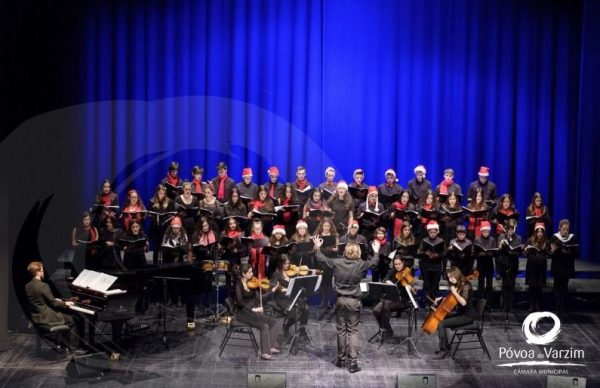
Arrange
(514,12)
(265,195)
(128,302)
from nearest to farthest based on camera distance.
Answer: (128,302) → (265,195) → (514,12)

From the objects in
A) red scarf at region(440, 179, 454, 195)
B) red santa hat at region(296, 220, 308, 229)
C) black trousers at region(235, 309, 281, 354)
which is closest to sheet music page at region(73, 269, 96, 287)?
black trousers at region(235, 309, 281, 354)

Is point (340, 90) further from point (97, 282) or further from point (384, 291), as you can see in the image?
point (97, 282)

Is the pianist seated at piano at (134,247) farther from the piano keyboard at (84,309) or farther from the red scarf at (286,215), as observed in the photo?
the red scarf at (286,215)

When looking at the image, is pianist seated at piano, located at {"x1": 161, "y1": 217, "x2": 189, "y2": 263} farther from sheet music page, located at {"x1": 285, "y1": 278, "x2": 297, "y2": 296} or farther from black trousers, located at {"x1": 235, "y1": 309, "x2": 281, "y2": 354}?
sheet music page, located at {"x1": 285, "y1": 278, "x2": 297, "y2": 296}

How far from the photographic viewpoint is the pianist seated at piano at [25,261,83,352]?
35.7 feet

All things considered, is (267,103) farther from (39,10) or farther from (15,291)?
(15,291)

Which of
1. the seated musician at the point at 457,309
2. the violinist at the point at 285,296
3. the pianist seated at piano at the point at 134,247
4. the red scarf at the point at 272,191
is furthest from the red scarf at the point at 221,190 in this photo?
the seated musician at the point at 457,309

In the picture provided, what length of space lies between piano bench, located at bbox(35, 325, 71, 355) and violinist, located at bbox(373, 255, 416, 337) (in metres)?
4.22

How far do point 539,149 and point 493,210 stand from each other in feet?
9.84

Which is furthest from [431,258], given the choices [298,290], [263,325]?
[263,325]

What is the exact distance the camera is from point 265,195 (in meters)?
13.6

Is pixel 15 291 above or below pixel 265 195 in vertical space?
below

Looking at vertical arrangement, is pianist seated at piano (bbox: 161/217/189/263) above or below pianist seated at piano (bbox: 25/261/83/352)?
above

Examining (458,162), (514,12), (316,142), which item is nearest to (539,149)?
(458,162)
